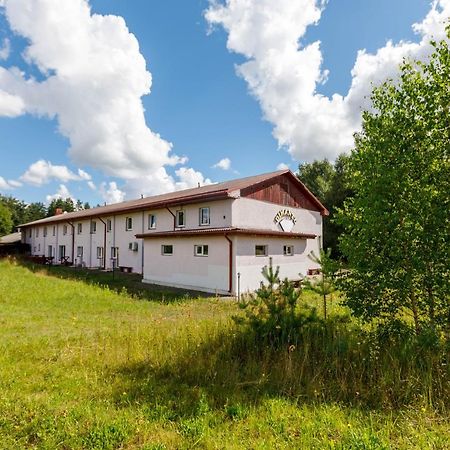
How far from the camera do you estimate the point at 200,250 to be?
692 inches

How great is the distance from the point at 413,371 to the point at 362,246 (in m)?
2.20

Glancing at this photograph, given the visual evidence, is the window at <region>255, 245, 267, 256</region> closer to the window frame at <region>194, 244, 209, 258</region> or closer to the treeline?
the window frame at <region>194, 244, 209, 258</region>

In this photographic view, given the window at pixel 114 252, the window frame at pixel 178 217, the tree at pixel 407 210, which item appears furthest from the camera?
the window at pixel 114 252

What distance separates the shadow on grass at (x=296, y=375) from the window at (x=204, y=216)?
13344 mm

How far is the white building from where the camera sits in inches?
651

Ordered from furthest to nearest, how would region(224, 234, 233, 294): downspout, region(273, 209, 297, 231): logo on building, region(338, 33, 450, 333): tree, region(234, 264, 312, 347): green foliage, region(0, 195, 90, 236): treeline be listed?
region(0, 195, 90, 236): treeline < region(273, 209, 297, 231): logo on building < region(224, 234, 233, 294): downspout < region(234, 264, 312, 347): green foliage < region(338, 33, 450, 333): tree

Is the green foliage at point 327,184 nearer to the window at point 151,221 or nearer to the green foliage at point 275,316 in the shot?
the window at point 151,221

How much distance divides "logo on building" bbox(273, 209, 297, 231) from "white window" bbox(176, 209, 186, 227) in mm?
5988

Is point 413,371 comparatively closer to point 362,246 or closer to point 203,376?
point 362,246

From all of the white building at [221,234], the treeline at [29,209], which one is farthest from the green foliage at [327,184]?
the treeline at [29,209]

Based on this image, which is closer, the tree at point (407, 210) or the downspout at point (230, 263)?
the tree at point (407, 210)

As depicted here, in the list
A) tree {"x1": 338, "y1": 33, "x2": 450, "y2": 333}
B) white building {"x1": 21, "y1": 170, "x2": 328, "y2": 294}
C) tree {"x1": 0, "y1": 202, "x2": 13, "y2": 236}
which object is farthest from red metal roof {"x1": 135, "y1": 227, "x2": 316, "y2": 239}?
tree {"x1": 0, "y1": 202, "x2": 13, "y2": 236}

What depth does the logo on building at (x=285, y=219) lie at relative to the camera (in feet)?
69.5

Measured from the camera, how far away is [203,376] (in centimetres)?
510
